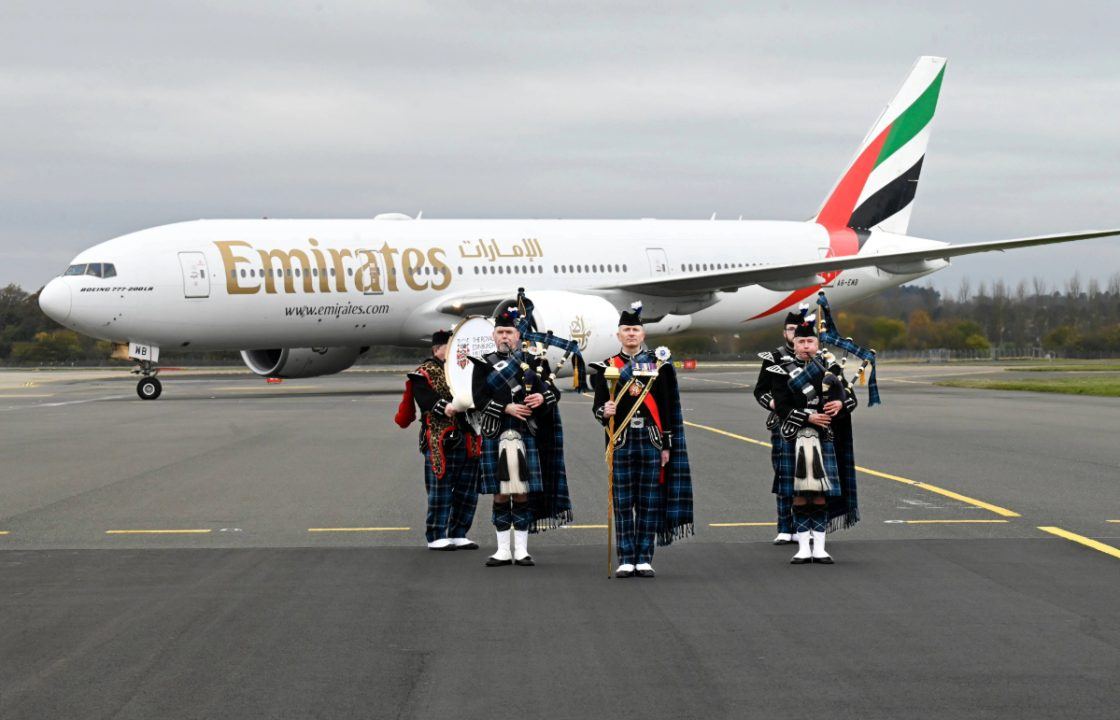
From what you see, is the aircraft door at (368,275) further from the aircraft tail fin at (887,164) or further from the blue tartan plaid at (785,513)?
the blue tartan plaid at (785,513)

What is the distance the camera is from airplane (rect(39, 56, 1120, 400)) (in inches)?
1267

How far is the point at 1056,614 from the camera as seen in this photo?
7770 mm

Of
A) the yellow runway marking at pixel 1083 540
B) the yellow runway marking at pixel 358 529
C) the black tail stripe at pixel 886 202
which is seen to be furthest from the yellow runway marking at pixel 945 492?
the black tail stripe at pixel 886 202

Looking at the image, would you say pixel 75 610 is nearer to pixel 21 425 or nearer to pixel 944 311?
pixel 21 425

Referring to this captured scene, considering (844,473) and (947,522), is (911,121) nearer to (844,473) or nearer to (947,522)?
(947,522)

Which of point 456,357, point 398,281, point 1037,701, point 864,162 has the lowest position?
point 1037,701

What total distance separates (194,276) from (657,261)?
1245cm

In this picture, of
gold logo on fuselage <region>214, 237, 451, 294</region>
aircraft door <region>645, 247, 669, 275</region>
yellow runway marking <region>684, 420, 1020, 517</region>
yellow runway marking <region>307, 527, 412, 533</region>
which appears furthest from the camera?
aircraft door <region>645, 247, 669, 275</region>

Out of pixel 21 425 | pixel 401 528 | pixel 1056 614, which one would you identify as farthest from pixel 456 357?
pixel 21 425

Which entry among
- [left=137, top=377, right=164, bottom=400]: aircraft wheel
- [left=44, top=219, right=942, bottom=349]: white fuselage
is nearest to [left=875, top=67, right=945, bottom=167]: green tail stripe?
[left=44, top=219, right=942, bottom=349]: white fuselage

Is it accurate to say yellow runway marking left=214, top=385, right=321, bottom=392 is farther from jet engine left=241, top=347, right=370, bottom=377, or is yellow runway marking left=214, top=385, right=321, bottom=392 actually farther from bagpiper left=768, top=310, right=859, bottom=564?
bagpiper left=768, top=310, right=859, bottom=564

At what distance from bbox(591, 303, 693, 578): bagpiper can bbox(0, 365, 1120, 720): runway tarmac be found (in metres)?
0.36

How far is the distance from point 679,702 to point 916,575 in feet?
12.1

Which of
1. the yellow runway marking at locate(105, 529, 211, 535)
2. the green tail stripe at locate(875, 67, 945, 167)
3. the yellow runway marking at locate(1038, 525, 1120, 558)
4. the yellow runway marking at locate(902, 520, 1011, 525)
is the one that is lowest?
the yellow runway marking at locate(1038, 525, 1120, 558)
